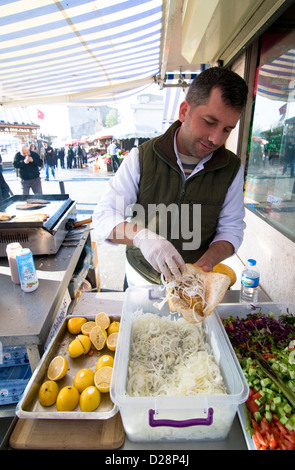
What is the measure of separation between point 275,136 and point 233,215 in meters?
1.27

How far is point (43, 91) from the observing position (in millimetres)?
6613

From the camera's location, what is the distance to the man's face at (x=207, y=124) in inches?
60.6

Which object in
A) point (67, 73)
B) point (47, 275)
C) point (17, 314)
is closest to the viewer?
point (17, 314)

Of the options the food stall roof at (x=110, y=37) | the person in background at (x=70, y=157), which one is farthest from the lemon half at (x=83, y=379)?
the person in background at (x=70, y=157)

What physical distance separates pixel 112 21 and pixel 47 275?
3.31 metres

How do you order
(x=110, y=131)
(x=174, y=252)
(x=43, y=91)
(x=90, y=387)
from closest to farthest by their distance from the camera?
(x=90, y=387), (x=174, y=252), (x=43, y=91), (x=110, y=131)

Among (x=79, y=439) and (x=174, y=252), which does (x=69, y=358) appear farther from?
(x=174, y=252)

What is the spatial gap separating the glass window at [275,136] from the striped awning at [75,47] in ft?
5.24

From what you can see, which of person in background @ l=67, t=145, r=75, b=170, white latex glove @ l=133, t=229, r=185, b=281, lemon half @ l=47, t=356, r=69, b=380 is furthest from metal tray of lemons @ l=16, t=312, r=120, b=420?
person in background @ l=67, t=145, r=75, b=170

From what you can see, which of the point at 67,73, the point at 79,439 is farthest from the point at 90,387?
the point at 67,73

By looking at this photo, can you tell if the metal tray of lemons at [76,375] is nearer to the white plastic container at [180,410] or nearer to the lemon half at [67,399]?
the lemon half at [67,399]

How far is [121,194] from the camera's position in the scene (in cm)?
194
